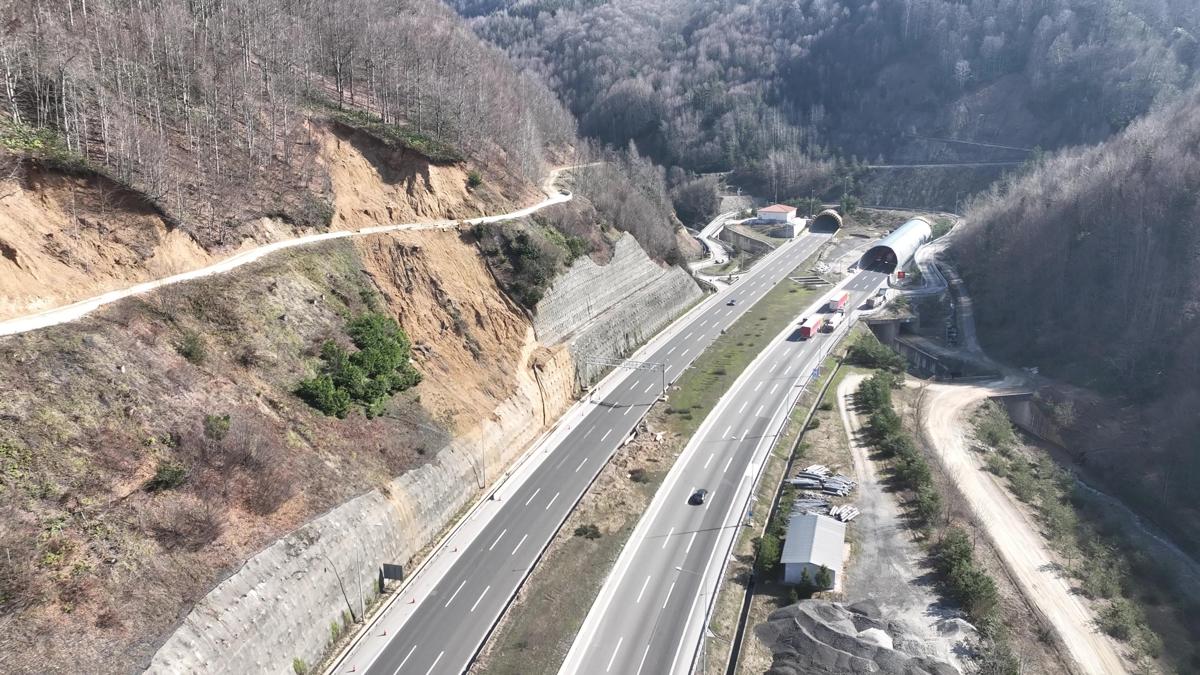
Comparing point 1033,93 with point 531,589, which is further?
point 1033,93

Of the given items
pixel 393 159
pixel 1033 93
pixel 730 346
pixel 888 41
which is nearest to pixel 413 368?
pixel 393 159

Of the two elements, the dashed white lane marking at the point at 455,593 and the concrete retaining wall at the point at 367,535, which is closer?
the concrete retaining wall at the point at 367,535

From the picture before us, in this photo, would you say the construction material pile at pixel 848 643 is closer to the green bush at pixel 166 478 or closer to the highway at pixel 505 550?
the highway at pixel 505 550

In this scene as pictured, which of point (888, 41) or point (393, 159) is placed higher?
point (888, 41)

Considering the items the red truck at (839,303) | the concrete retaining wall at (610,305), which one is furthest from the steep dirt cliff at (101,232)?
the red truck at (839,303)

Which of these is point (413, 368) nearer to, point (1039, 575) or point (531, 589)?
point (531, 589)

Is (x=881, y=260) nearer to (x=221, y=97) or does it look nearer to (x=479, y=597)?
(x=479, y=597)

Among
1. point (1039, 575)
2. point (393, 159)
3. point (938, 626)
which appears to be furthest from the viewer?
point (393, 159)

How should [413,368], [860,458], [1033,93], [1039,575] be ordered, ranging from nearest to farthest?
[1039,575], [413,368], [860,458], [1033,93]
